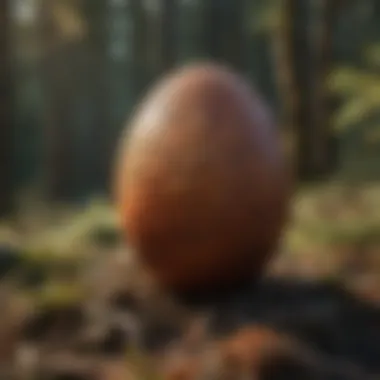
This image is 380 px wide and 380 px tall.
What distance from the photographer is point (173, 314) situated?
5625 mm

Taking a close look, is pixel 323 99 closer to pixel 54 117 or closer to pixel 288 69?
pixel 288 69

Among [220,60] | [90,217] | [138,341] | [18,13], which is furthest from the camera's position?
[220,60]

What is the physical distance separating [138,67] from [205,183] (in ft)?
51.9

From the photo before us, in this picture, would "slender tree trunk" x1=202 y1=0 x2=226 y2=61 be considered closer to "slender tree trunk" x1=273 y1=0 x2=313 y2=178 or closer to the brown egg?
"slender tree trunk" x1=273 y1=0 x2=313 y2=178

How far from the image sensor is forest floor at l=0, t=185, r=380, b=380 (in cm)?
468

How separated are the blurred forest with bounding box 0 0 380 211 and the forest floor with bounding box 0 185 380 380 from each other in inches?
138

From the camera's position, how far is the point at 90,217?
9.39 meters

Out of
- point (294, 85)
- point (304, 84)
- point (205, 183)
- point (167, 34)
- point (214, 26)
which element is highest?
point (214, 26)

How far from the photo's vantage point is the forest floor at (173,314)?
4676mm

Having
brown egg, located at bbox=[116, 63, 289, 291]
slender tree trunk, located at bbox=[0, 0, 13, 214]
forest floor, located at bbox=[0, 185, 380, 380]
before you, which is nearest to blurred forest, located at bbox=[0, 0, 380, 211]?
slender tree trunk, located at bbox=[0, 0, 13, 214]

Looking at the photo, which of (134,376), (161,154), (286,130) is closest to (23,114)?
(286,130)

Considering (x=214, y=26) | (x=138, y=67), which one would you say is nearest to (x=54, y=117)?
(x=138, y=67)

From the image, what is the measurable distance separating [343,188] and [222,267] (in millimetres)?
5010

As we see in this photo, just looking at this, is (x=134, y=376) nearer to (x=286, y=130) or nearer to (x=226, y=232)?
(x=226, y=232)
